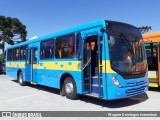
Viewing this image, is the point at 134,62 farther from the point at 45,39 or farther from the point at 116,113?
the point at 45,39

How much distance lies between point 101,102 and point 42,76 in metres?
4.29

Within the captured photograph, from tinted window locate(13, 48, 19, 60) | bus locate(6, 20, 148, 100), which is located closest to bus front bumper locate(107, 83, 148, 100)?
bus locate(6, 20, 148, 100)

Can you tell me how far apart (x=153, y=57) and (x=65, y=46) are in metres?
4.32

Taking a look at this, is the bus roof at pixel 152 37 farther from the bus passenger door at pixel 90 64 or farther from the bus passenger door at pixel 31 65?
Answer: the bus passenger door at pixel 31 65

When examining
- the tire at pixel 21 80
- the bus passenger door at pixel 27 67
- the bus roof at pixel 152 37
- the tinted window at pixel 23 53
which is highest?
the bus roof at pixel 152 37

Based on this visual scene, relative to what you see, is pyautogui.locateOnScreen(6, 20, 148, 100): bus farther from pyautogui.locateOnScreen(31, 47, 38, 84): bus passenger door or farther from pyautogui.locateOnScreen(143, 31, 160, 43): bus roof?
pyautogui.locateOnScreen(143, 31, 160, 43): bus roof

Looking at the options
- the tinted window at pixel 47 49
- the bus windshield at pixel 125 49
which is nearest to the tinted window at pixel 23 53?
the tinted window at pixel 47 49

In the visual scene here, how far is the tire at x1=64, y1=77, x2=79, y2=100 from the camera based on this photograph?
31.8 ft

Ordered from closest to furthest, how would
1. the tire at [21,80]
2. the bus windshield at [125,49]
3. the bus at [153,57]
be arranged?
the bus windshield at [125,49] → the bus at [153,57] → the tire at [21,80]

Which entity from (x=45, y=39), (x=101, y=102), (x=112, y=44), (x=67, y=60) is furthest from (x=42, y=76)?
(x=112, y=44)

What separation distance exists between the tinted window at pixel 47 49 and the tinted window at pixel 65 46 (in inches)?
20.9

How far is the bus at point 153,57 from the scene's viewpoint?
11.3 metres

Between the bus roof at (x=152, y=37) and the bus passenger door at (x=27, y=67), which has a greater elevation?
the bus roof at (x=152, y=37)

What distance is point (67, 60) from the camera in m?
10.1
